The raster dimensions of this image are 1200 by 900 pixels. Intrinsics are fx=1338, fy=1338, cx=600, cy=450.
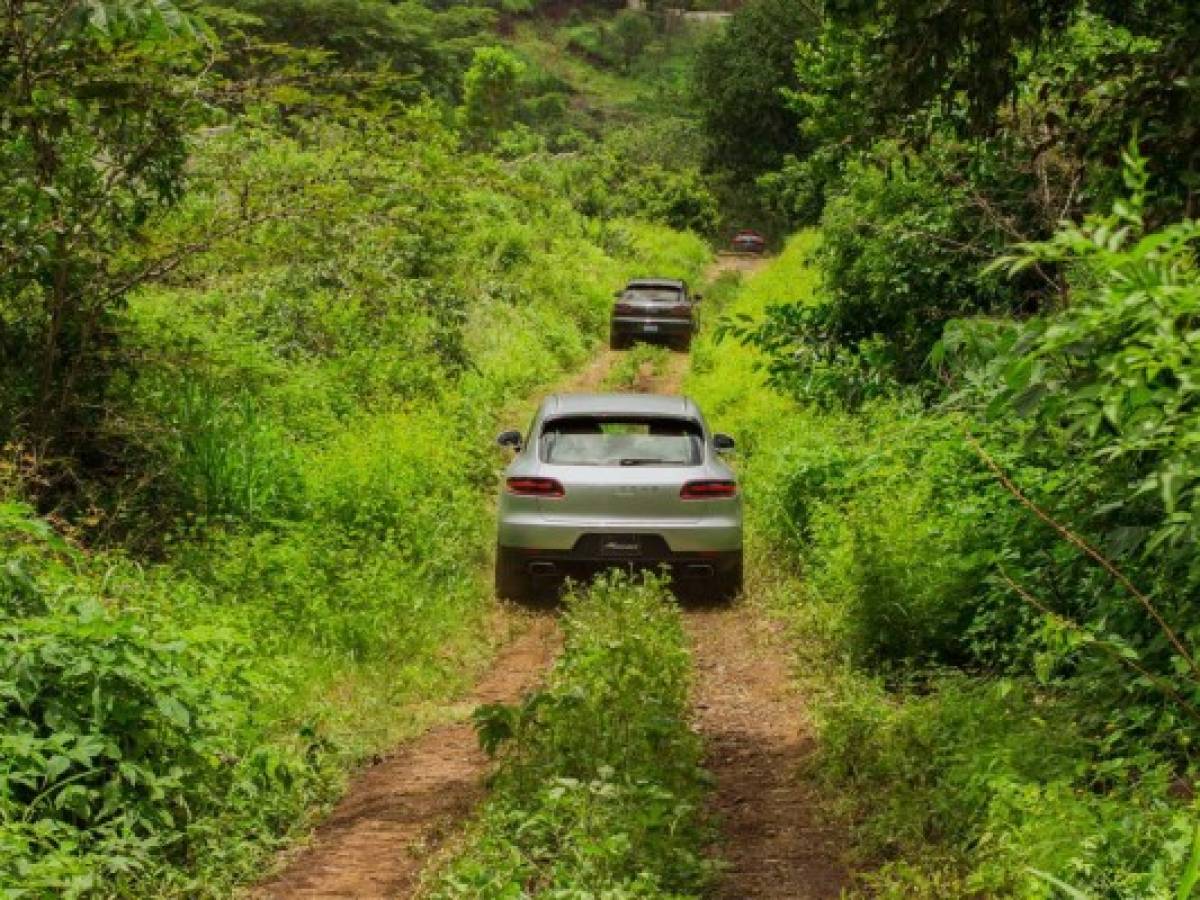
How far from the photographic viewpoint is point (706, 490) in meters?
10.2

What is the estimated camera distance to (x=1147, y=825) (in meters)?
4.57

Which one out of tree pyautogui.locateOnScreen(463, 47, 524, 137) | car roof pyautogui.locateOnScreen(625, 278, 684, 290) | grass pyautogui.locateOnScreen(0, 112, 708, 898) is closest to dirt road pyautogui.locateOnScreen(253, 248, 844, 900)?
grass pyautogui.locateOnScreen(0, 112, 708, 898)

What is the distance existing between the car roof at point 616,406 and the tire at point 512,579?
117 cm

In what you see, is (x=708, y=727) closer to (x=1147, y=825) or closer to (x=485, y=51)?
(x=1147, y=825)

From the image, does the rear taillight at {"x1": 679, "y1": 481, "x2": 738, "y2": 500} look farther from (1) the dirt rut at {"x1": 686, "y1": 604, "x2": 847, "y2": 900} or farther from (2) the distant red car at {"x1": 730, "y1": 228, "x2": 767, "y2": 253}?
(2) the distant red car at {"x1": 730, "y1": 228, "x2": 767, "y2": 253}

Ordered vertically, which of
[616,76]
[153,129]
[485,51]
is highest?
[153,129]

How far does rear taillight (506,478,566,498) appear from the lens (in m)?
10.1

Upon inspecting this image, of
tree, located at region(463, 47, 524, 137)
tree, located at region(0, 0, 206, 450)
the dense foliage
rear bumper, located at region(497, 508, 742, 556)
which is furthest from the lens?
tree, located at region(463, 47, 524, 137)

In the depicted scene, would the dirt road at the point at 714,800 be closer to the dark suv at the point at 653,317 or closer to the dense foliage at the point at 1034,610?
the dense foliage at the point at 1034,610

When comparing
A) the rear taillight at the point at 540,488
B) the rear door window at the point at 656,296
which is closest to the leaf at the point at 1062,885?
the rear taillight at the point at 540,488

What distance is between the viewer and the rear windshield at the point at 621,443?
1038cm

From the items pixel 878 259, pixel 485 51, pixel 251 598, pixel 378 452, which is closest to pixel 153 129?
pixel 251 598

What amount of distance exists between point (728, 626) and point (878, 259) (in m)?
4.59

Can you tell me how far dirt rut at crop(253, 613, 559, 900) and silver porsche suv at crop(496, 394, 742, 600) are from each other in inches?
86.4
